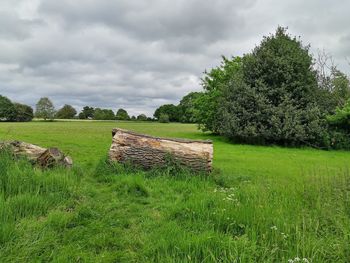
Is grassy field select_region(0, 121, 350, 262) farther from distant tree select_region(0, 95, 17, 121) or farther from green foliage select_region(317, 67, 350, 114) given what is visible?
distant tree select_region(0, 95, 17, 121)

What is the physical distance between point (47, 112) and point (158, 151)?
293 feet

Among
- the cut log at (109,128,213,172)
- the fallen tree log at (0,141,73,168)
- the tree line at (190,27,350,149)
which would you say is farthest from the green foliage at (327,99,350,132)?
the fallen tree log at (0,141,73,168)

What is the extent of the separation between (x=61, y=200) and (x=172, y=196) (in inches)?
83.3

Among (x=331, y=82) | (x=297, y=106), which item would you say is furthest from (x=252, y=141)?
(x=331, y=82)

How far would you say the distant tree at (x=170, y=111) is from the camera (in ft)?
293

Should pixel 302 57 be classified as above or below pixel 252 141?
above

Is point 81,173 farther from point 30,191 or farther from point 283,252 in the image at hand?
point 283,252

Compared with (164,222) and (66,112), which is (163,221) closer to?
(164,222)

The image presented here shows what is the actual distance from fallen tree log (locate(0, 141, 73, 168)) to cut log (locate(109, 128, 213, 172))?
1.40 meters

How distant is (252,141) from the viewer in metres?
19.1

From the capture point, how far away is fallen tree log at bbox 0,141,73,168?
7.07 meters

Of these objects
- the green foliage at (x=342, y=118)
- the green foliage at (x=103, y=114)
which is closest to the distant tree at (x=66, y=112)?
the green foliage at (x=103, y=114)

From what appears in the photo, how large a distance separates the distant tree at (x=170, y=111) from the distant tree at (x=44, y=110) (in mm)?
32050

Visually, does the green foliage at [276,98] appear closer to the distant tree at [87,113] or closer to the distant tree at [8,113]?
the distant tree at [8,113]
